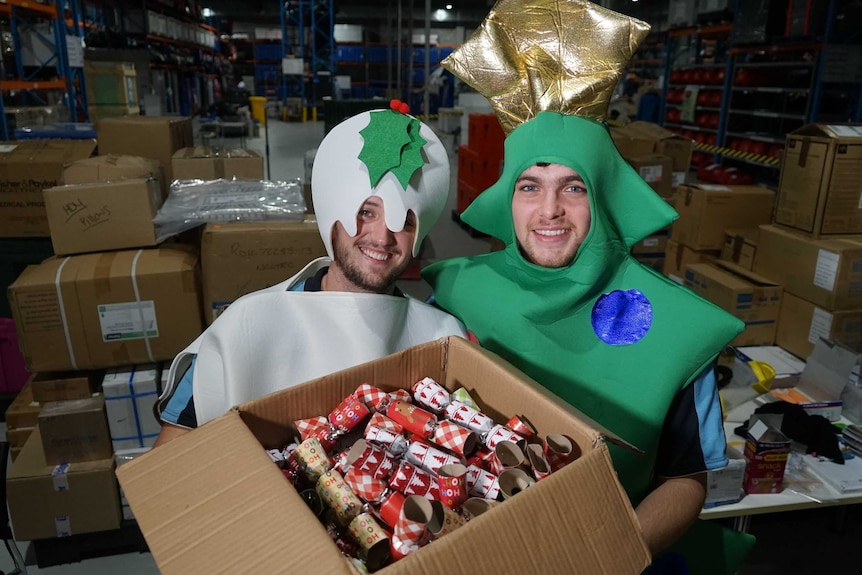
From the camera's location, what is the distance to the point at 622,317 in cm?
134

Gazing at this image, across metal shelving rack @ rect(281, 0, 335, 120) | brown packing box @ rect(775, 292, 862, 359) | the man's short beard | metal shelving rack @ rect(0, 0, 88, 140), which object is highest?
metal shelving rack @ rect(281, 0, 335, 120)

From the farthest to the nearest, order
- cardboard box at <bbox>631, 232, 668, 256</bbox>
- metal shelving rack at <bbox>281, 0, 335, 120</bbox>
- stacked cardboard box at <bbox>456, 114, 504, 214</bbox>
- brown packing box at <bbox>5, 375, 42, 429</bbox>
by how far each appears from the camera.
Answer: metal shelving rack at <bbox>281, 0, 335, 120</bbox> → stacked cardboard box at <bbox>456, 114, 504, 214</bbox> → cardboard box at <bbox>631, 232, 668, 256</bbox> → brown packing box at <bbox>5, 375, 42, 429</bbox>

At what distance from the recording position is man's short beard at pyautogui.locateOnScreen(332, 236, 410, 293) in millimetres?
1383

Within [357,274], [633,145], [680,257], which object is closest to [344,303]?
[357,274]

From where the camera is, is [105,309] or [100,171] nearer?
[105,309]

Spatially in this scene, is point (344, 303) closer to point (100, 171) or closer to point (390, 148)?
point (390, 148)

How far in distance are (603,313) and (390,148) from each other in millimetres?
610

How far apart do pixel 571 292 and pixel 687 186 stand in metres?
3.26

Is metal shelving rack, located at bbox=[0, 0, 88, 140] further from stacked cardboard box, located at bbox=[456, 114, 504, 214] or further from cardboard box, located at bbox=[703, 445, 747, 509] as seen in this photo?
cardboard box, located at bbox=[703, 445, 747, 509]

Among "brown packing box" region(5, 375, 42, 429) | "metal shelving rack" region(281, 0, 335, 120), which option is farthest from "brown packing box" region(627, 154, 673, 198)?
"metal shelving rack" region(281, 0, 335, 120)

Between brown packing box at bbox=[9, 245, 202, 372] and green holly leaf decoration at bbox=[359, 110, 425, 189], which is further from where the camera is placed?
brown packing box at bbox=[9, 245, 202, 372]

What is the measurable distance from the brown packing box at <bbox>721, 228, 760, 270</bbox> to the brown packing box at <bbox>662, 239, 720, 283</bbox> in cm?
10

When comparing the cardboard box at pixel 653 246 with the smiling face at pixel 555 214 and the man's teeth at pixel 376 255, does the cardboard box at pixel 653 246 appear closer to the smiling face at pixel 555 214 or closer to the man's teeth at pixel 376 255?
the smiling face at pixel 555 214

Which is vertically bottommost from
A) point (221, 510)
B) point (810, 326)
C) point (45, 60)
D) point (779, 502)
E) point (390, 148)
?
point (779, 502)
